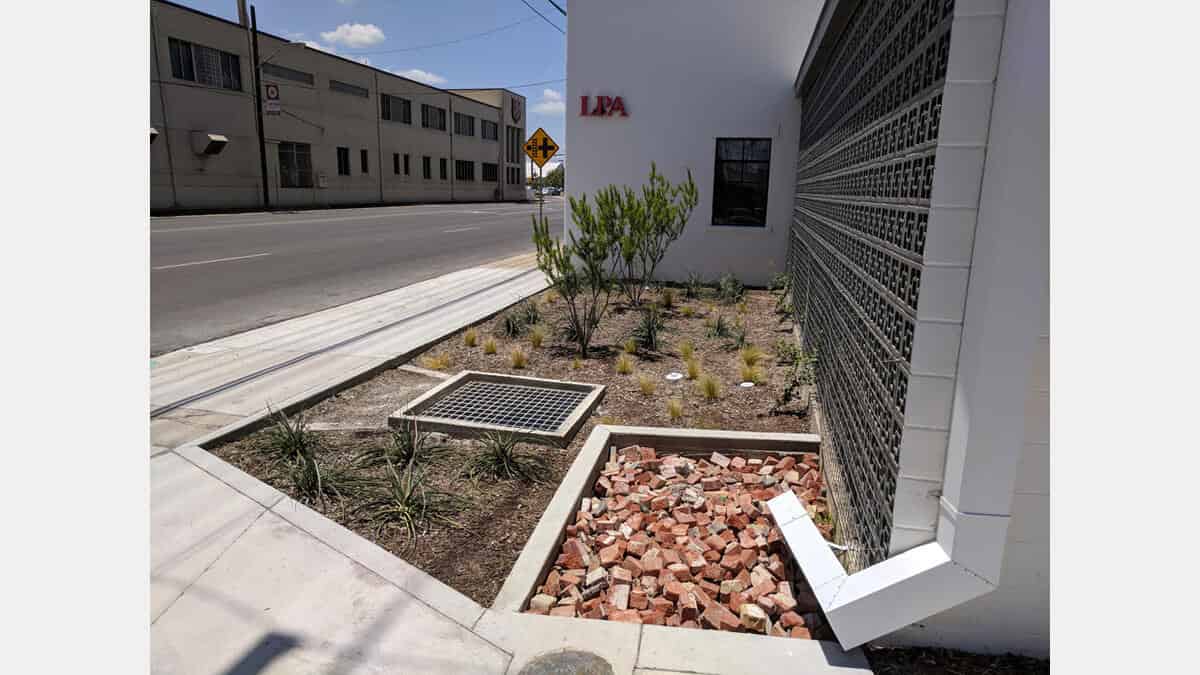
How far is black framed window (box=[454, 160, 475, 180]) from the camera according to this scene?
5453cm

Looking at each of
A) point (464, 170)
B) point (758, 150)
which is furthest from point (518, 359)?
point (464, 170)

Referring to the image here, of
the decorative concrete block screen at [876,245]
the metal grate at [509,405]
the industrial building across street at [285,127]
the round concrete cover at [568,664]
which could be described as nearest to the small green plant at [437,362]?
the metal grate at [509,405]

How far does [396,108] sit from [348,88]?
18.3 feet

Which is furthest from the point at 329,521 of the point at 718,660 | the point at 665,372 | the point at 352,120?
the point at 352,120

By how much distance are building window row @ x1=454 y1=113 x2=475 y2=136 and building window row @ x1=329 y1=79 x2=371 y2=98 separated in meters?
11.9

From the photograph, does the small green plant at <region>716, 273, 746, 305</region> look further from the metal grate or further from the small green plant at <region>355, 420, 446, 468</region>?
the small green plant at <region>355, 420, 446, 468</region>

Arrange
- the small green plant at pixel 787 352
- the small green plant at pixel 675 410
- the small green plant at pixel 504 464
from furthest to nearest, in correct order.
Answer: the small green plant at pixel 787 352
the small green plant at pixel 675 410
the small green plant at pixel 504 464

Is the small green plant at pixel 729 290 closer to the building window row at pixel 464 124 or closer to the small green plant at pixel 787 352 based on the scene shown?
the small green plant at pixel 787 352

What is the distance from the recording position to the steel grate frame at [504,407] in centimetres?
460

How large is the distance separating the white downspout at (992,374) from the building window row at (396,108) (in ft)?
153

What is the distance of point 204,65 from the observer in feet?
99.2

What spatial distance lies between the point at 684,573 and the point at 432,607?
113 cm

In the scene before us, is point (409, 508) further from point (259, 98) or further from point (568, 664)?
point (259, 98)

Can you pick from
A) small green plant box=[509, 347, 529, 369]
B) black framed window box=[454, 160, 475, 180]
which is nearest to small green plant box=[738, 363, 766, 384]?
small green plant box=[509, 347, 529, 369]
